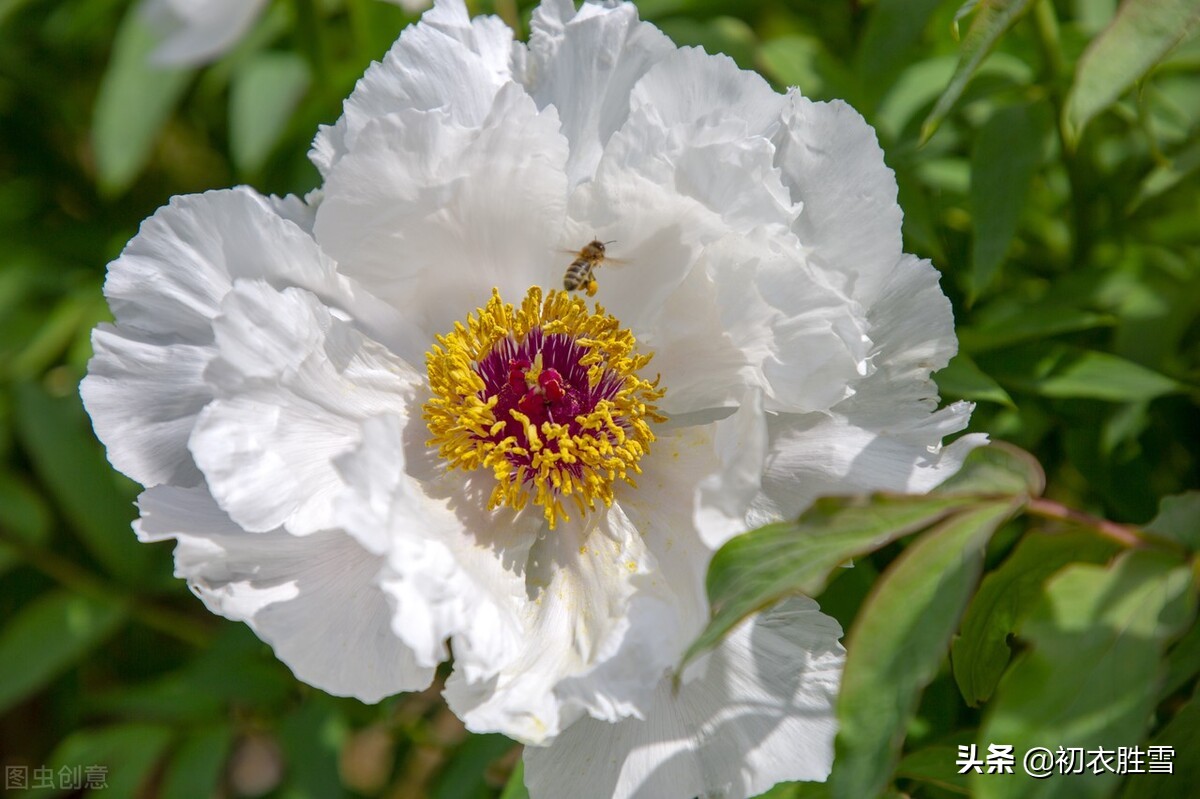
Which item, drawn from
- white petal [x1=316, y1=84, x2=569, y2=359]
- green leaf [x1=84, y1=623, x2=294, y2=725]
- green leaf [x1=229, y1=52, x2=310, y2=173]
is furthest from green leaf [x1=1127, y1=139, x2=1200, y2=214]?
green leaf [x1=84, y1=623, x2=294, y2=725]

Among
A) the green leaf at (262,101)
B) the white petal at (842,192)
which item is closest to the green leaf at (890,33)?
the white petal at (842,192)

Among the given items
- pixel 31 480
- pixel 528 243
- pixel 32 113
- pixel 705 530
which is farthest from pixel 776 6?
pixel 31 480

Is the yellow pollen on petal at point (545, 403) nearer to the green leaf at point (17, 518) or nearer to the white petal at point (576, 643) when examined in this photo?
the white petal at point (576, 643)

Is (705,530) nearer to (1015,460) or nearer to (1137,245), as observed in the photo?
(1015,460)

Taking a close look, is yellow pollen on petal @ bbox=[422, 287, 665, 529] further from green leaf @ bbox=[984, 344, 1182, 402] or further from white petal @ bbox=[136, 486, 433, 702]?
green leaf @ bbox=[984, 344, 1182, 402]

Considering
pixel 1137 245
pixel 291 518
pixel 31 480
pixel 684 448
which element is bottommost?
pixel 31 480

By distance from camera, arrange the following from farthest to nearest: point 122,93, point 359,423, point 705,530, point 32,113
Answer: point 32,113 → point 122,93 → point 359,423 → point 705,530

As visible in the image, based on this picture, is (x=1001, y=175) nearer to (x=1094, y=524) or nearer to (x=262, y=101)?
(x=1094, y=524)
